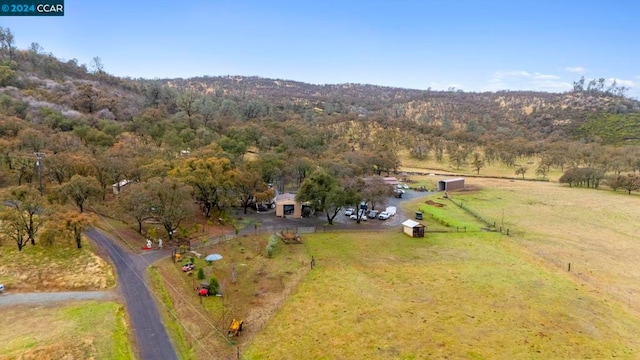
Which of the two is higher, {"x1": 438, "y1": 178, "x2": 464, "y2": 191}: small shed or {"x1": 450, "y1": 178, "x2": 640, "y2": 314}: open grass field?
{"x1": 438, "y1": 178, "x2": 464, "y2": 191}: small shed

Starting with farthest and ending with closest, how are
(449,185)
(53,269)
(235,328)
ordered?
(449,185)
(53,269)
(235,328)

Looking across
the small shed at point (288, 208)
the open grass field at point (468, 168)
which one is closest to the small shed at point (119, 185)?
the small shed at point (288, 208)

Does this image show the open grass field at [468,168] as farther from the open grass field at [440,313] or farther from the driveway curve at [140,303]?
the driveway curve at [140,303]

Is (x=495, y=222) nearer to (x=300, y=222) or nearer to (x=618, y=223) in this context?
(x=618, y=223)

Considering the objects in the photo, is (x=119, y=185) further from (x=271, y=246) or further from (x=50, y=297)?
(x=271, y=246)

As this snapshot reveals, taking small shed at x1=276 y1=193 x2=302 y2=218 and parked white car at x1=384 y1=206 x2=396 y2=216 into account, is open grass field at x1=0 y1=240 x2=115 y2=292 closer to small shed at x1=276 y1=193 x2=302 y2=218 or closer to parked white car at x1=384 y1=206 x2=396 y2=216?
small shed at x1=276 y1=193 x2=302 y2=218

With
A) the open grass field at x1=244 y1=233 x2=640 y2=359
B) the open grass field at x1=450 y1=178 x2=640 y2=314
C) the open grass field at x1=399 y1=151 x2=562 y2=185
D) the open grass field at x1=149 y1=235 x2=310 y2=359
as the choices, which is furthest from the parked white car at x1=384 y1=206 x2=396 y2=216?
the open grass field at x1=399 y1=151 x2=562 y2=185

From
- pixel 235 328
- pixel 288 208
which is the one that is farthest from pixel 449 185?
pixel 235 328
